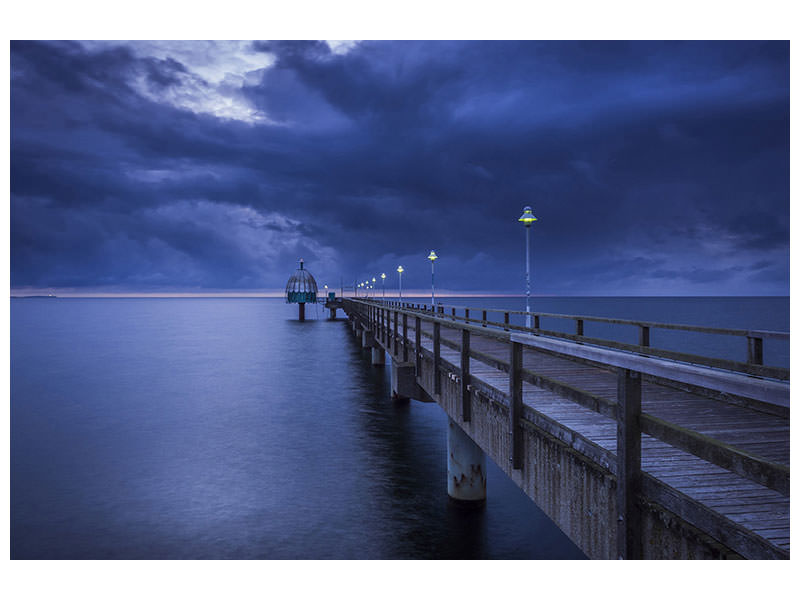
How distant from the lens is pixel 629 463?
3.59 meters

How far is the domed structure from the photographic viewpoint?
11206cm

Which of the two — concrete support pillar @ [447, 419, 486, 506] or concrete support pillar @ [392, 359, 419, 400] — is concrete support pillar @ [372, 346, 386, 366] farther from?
concrete support pillar @ [392, 359, 419, 400]

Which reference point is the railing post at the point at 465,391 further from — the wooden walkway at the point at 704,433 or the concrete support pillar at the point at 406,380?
the concrete support pillar at the point at 406,380

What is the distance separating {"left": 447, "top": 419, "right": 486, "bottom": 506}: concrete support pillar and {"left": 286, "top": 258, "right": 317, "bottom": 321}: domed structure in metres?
100

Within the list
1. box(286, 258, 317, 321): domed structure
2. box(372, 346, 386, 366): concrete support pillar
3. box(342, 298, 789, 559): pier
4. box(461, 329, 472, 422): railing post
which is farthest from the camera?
box(286, 258, 317, 321): domed structure

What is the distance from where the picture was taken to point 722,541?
10.2 ft

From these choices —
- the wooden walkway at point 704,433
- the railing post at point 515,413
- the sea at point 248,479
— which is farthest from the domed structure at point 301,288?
the railing post at point 515,413

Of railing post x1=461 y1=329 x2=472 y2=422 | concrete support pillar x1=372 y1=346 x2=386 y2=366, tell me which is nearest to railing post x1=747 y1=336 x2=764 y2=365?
railing post x1=461 y1=329 x2=472 y2=422

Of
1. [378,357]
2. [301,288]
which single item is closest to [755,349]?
[378,357]

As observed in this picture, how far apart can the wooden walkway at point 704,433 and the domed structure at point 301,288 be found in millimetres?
105035

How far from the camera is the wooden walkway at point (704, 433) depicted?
3.57 m
